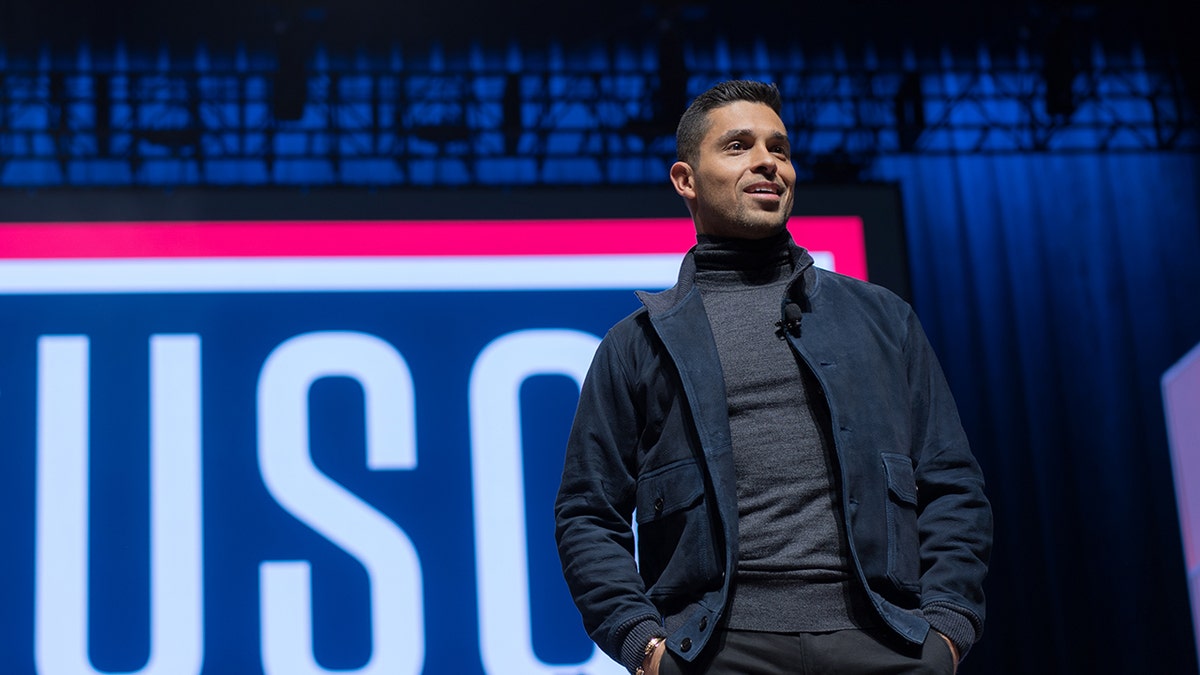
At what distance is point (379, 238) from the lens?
328cm

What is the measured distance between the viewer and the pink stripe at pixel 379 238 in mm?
3229

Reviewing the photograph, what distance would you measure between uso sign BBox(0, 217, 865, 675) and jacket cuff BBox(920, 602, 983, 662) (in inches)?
68.8

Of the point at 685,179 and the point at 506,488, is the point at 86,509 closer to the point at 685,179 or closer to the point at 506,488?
the point at 506,488

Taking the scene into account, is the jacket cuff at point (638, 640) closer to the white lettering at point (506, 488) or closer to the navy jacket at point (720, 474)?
the navy jacket at point (720, 474)

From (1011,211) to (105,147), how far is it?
337cm

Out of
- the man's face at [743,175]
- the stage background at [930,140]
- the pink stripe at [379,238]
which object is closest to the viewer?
the man's face at [743,175]

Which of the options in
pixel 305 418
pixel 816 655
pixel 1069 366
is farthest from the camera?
pixel 1069 366

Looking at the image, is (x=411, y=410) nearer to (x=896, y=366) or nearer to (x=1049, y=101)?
(x=896, y=366)

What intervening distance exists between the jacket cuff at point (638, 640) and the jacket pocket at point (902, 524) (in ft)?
0.79

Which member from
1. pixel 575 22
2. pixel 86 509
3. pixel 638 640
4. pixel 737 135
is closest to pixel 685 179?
pixel 737 135

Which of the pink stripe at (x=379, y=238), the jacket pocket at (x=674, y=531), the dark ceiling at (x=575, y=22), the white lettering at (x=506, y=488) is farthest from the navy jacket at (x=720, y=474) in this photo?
the dark ceiling at (x=575, y=22)

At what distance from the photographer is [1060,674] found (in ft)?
17.0

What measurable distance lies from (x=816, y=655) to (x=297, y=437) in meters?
2.01

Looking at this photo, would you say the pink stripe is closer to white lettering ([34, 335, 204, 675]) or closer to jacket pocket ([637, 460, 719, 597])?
white lettering ([34, 335, 204, 675])
